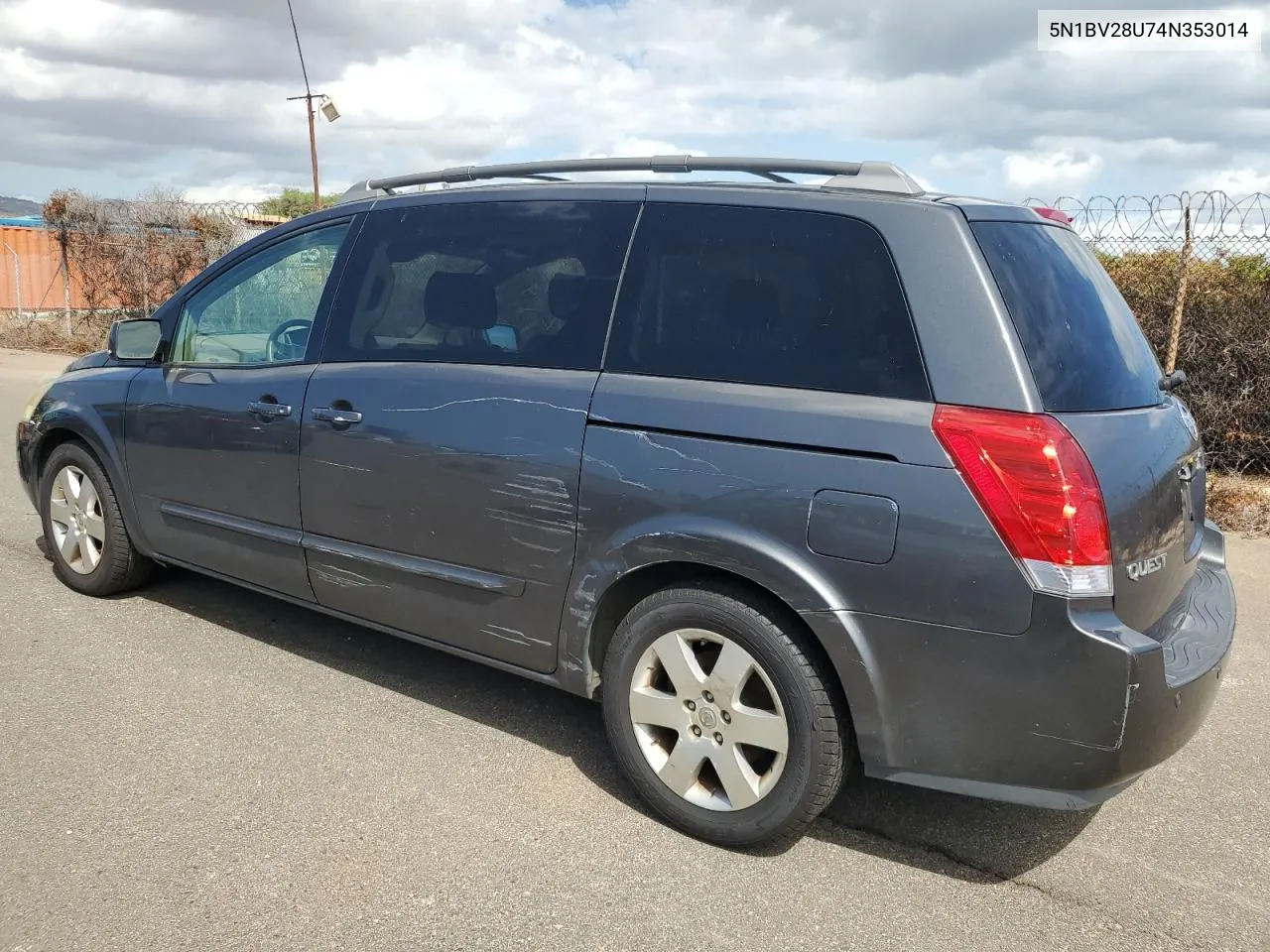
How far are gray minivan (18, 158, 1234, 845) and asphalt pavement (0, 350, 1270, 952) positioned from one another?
0.31 meters

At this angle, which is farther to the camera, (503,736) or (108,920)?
(503,736)

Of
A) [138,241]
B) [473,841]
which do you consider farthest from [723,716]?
[138,241]

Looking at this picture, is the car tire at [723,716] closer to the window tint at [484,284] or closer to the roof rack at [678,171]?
the window tint at [484,284]

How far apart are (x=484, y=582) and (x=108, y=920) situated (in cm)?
138

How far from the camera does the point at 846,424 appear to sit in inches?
107

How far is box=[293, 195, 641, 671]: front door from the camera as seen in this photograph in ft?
10.8

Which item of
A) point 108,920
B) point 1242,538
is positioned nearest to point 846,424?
point 108,920

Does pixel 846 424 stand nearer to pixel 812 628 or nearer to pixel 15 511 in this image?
pixel 812 628

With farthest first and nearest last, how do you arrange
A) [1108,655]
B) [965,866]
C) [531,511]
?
[531,511] → [965,866] → [1108,655]

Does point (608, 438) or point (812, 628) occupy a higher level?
point (608, 438)

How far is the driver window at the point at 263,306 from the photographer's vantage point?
4.07m

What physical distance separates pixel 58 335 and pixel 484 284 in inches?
685

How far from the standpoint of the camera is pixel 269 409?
13.0 feet

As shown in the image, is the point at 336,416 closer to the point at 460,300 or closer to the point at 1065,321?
the point at 460,300
